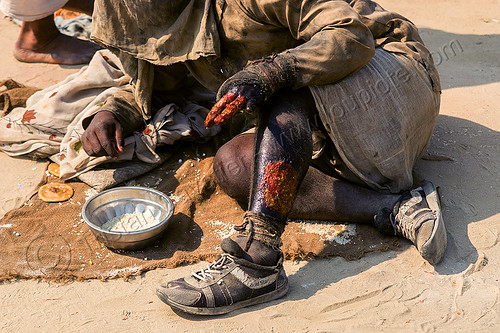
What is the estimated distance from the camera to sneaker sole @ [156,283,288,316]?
7.27ft

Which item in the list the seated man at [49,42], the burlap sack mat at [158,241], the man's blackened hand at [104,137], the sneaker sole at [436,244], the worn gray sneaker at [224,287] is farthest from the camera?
the seated man at [49,42]

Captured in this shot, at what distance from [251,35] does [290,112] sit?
0.50 meters

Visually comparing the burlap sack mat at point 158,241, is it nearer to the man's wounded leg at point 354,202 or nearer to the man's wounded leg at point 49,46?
the man's wounded leg at point 354,202

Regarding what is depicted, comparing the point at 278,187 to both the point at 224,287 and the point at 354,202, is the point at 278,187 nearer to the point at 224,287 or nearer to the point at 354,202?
the point at 224,287

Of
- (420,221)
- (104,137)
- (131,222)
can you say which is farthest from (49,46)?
(420,221)

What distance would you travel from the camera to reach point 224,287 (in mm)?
2244

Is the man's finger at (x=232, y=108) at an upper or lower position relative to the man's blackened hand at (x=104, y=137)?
upper

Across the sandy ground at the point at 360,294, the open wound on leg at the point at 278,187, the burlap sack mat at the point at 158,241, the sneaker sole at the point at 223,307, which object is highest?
the open wound on leg at the point at 278,187

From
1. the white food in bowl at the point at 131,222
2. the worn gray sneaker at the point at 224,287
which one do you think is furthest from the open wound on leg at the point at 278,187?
the white food in bowl at the point at 131,222

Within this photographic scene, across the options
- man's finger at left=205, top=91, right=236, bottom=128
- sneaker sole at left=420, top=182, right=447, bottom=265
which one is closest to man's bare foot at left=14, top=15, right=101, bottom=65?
man's finger at left=205, top=91, right=236, bottom=128

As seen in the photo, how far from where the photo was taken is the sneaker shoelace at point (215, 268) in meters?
2.28

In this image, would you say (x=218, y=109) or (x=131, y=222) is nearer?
(x=218, y=109)

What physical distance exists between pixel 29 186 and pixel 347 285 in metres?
1.76

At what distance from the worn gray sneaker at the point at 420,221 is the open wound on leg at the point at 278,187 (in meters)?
0.53
